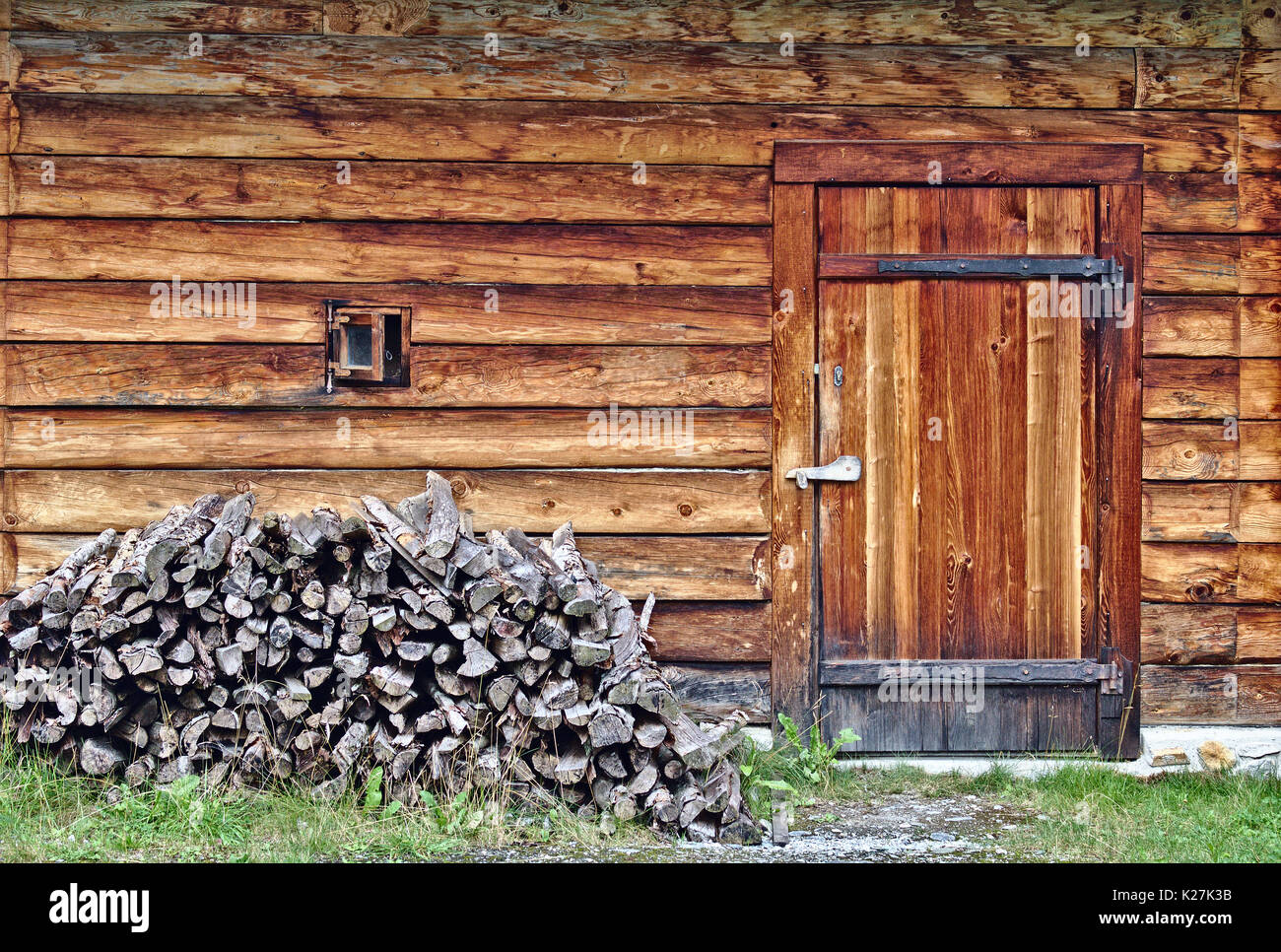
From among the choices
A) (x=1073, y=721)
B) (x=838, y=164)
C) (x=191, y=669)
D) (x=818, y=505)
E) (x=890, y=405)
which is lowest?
(x=1073, y=721)

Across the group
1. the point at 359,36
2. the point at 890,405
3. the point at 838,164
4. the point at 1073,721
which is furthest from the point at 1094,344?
the point at 359,36

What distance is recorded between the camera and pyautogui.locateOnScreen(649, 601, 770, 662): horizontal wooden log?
4359mm

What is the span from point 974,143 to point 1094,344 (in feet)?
3.37

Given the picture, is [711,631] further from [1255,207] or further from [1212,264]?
[1255,207]

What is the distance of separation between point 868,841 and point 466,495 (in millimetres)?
2114

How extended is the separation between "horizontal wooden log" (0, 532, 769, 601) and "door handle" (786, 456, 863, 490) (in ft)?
1.06

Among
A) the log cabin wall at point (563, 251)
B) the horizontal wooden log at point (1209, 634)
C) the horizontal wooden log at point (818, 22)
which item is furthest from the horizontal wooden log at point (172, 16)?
the horizontal wooden log at point (1209, 634)

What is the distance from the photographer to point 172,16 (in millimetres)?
4258

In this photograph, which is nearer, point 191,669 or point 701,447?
point 191,669

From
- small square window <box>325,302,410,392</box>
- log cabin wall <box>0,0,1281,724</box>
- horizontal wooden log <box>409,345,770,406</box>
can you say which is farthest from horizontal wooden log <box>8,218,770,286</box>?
horizontal wooden log <box>409,345,770,406</box>

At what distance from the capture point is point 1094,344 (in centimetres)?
439

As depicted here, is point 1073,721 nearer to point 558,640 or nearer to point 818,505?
point 818,505

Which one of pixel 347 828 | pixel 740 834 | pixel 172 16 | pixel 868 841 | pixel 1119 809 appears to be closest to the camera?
pixel 347 828

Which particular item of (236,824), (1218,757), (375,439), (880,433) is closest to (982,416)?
(880,433)
